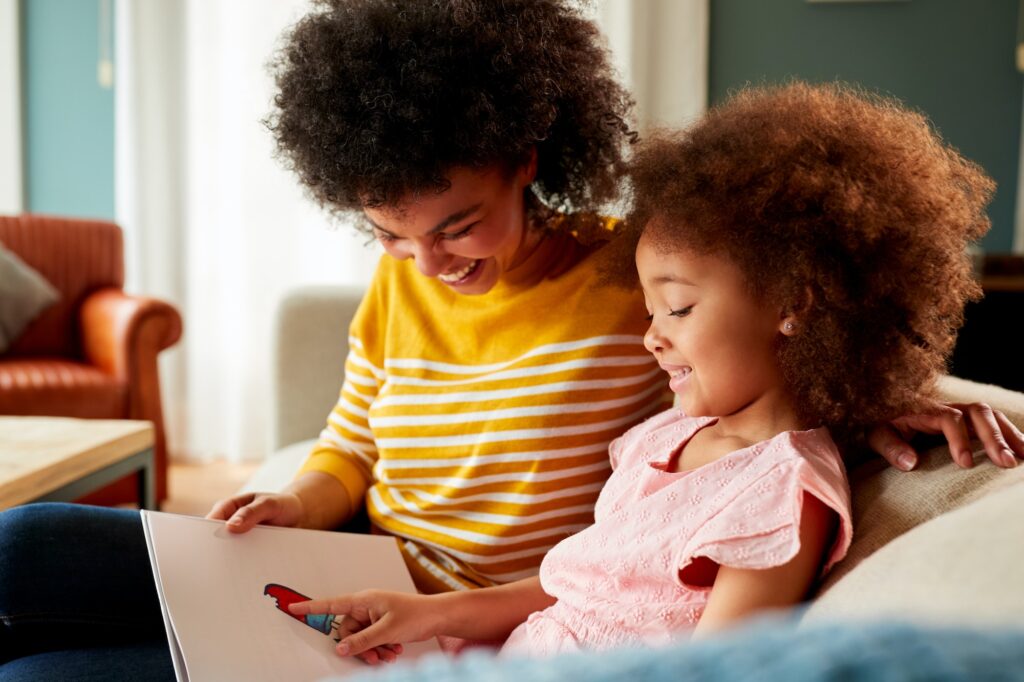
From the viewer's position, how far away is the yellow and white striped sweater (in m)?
1.25

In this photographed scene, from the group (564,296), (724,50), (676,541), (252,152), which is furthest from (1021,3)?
(676,541)

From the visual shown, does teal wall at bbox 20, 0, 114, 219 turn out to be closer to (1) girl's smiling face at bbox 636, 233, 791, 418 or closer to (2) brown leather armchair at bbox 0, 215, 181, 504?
(2) brown leather armchair at bbox 0, 215, 181, 504

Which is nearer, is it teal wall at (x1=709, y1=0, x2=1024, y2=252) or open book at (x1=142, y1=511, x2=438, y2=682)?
open book at (x1=142, y1=511, x2=438, y2=682)

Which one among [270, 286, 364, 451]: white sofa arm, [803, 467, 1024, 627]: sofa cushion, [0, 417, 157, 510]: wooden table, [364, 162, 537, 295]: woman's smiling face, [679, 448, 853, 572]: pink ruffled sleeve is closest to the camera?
[803, 467, 1024, 627]: sofa cushion

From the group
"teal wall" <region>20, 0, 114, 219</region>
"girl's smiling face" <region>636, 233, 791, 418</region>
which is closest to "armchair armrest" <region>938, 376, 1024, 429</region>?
"girl's smiling face" <region>636, 233, 791, 418</region>

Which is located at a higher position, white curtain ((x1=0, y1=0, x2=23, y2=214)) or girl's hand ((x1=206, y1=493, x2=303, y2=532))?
white curtain ((x1=0, y1=0, x2=23, y2=214))

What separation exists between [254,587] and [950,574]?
0.76 meters

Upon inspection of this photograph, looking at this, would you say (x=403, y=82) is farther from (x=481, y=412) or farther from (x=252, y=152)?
(x=252, y=152)

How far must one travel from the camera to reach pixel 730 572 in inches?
33.0

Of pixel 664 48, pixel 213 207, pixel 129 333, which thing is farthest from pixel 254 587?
pixel 664 48

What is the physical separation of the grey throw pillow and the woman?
2551 millimetres

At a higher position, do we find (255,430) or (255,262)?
(255,262)

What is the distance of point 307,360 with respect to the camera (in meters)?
1.92

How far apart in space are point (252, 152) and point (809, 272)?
3467 millimetres
